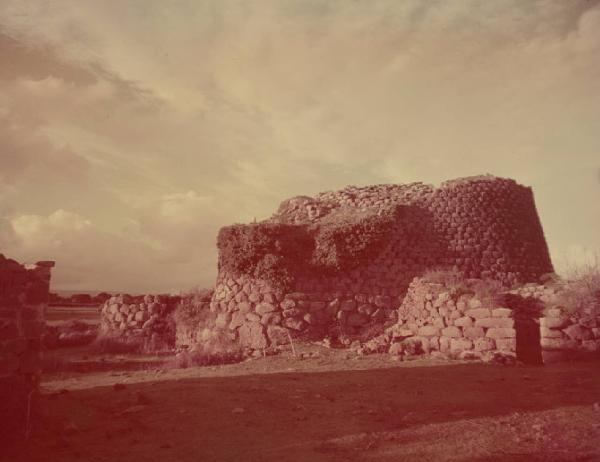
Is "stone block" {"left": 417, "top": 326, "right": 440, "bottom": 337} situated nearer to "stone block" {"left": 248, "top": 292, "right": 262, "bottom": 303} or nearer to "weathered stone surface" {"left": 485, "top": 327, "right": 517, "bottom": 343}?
"weathered stone surface" {"left": 485, "top": 327, "right": 517, "bottom": 343}

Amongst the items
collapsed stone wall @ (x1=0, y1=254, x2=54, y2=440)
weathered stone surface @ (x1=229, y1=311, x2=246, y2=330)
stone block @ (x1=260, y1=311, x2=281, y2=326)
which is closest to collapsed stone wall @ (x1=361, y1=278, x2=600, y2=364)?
stone block @ (x1=260, y1=311, x2=281, y2=326)

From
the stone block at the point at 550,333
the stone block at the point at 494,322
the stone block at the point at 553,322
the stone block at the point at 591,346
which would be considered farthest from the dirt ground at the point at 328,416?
the stone block at the point at 494,322

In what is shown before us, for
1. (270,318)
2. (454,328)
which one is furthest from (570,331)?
(270,318)

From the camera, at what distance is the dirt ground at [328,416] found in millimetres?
5340

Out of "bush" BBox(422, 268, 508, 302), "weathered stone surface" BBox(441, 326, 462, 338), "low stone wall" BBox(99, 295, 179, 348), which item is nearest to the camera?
"weathered stone surface" BBox(441, 326, 462, 338)

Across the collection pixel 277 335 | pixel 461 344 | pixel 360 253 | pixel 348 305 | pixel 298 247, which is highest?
pixel 298 247

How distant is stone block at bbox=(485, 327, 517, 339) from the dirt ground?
1.14 metres

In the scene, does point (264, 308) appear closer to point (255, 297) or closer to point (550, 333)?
point (255, 297)

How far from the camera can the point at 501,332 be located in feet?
37.4

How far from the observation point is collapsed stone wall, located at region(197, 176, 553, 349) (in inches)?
597

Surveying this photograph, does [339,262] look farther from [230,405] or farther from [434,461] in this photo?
[434,461]

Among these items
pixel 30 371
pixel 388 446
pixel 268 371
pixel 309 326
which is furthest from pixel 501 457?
pixel 309 326

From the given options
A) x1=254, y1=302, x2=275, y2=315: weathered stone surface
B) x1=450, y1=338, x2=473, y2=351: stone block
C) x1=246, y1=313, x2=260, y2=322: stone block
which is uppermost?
x1=254, y1=302, x2=275, y2=315: weathered stone surface

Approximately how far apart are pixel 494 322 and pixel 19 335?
9.78 metres
